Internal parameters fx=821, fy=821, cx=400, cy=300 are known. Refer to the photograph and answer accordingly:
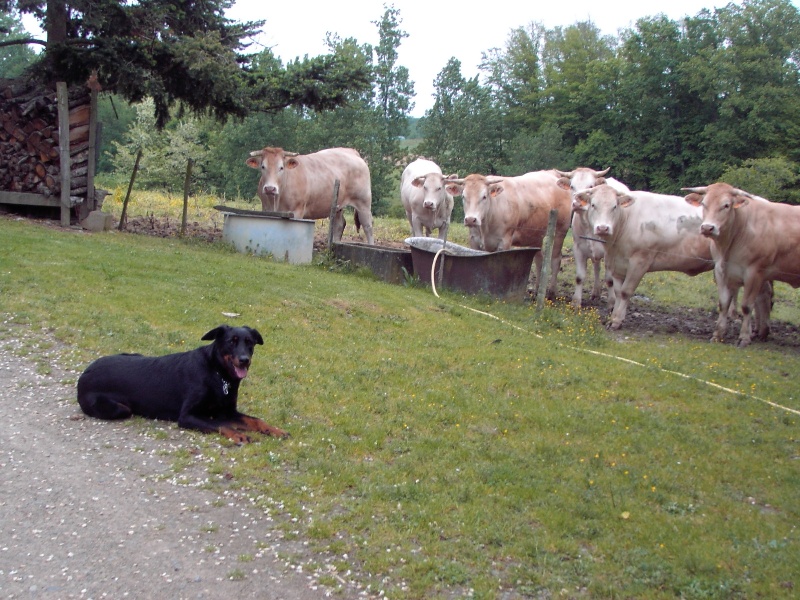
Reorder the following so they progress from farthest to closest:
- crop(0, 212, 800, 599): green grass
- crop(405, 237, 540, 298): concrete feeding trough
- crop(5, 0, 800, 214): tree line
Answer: crop(5, 0, 800, 214): tree line < crop(405, 237, 540, 298): concrete feeding trough < crop(0, 212, 800, 599): green grass

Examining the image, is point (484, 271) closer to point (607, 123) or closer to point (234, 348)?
point (234, 348)

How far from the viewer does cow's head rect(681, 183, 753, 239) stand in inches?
501

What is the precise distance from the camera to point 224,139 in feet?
157

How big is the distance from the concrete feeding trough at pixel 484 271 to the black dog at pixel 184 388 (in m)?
7.90

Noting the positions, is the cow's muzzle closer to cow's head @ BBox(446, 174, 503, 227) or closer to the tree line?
cow's head @ BBox(446, 174, 503, 227)

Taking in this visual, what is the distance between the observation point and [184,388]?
6.62 metres

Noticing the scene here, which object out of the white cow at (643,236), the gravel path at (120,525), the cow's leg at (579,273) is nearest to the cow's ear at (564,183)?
the cow's leg at (579,273)

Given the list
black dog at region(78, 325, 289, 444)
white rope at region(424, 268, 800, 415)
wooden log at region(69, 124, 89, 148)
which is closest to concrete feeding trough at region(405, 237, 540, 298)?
white rope at region(424, 268, 800, 415)

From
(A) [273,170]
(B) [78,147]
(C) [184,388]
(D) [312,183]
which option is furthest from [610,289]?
(B) [78,147]

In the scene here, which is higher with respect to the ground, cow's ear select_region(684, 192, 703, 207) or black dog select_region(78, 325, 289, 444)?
cow's ear select_region(684, 192, 703, 207)

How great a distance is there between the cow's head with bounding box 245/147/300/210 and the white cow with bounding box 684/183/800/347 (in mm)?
8896

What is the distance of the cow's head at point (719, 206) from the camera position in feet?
41.8

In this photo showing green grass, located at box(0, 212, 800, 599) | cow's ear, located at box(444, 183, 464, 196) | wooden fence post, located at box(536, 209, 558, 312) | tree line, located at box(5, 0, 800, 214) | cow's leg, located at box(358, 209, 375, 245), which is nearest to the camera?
green grass, located at box(0, 212, 800, 599)

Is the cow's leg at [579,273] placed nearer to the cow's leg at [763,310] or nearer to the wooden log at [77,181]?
the cow's leg at [763,310]
